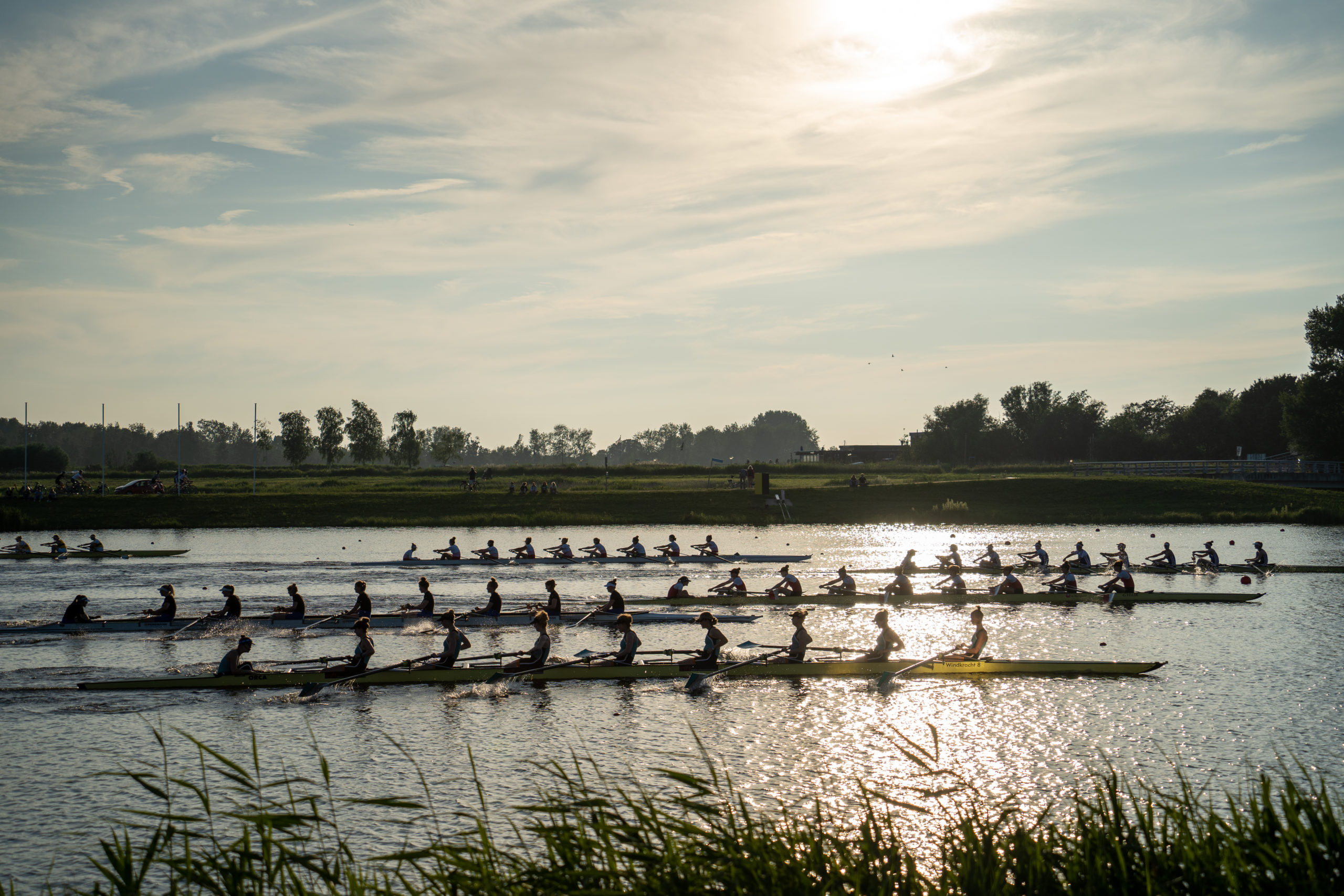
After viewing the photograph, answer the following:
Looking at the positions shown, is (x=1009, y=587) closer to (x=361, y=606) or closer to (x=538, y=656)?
(x=538, y=656)

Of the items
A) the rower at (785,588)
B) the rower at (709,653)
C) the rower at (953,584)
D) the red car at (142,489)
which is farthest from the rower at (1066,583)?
the red car at (142,489)

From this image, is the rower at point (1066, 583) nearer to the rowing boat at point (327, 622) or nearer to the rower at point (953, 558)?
the rower at point (953, 558)

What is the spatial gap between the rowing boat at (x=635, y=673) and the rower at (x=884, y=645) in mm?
278

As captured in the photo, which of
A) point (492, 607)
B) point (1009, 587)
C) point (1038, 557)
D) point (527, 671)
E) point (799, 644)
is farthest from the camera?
point (1038, 557)

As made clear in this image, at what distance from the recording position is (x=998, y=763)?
52.9ft

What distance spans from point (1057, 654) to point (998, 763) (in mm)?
9687

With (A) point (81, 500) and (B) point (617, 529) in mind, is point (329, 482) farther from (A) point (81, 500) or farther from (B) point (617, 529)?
(B) point (617, 529)

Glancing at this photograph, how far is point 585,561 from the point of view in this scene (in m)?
46.6

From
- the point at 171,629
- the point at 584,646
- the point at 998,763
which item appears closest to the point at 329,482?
the point at 171,629

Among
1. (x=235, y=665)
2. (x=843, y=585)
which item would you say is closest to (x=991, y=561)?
(x=843, y=585)

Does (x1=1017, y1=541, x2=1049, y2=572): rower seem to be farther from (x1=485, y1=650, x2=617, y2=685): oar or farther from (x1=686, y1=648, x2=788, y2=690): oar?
(x1=485, y1=650, x2=617, y2=685): oar

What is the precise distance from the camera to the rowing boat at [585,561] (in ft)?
149

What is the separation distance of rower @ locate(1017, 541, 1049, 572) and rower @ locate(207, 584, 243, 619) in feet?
97.1

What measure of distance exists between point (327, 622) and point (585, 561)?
58.5 feet
